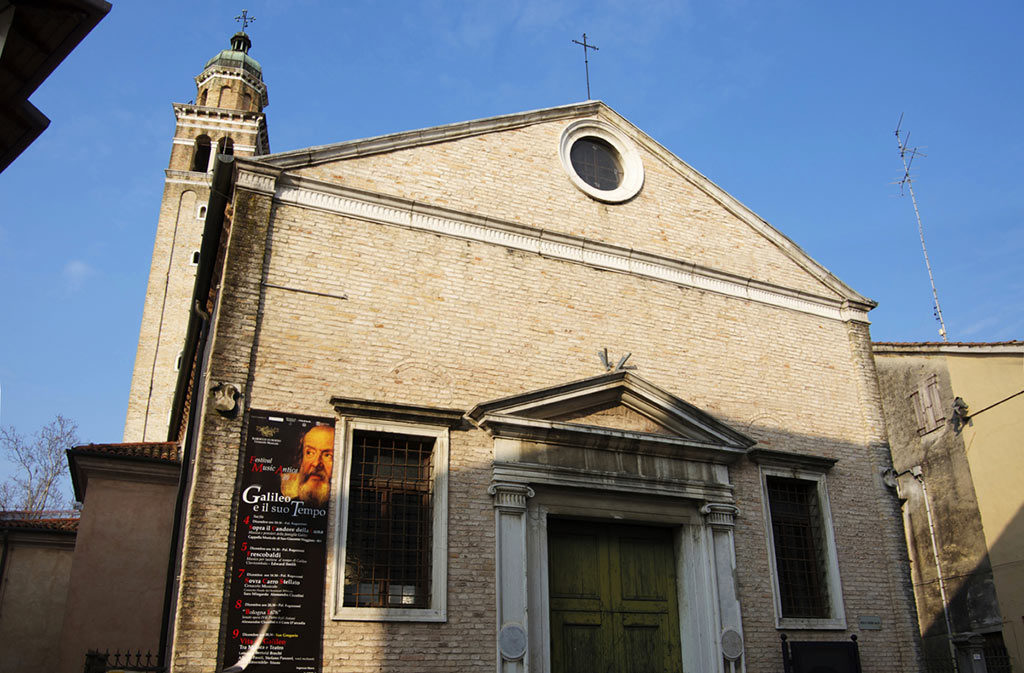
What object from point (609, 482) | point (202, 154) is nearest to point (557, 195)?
point (609, 482)

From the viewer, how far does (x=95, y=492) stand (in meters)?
13.7

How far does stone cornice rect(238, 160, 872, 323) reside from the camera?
10875 millimetres

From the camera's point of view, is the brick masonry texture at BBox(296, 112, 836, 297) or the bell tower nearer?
the brick masonry texture at BBox(296, 112, 836, 297)

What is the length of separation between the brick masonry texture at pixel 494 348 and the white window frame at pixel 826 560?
0.42 ft

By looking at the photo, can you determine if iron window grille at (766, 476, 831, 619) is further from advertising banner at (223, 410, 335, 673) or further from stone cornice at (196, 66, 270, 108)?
stone cornice at (196, 66, 270, 108)

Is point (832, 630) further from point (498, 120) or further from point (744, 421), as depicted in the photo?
point (498, 120)

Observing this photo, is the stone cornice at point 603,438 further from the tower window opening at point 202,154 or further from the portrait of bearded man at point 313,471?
the tower window opening at point 202,154

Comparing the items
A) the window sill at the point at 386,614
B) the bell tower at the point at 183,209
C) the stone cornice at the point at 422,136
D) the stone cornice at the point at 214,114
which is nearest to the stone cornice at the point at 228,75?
the bell tower at the point at 183,209

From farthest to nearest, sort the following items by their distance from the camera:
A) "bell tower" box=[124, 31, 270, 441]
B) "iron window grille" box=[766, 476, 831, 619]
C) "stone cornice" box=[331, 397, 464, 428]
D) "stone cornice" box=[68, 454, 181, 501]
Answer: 1. "bell tower" box=[124, 31, 270, 441]
2. "stone cornice" box=[68, 454, 181, 501]
3. "iron window grille" box=[766, 476, 831, 619]
4. "stone cornice" box=[331, 397, 464, 428]

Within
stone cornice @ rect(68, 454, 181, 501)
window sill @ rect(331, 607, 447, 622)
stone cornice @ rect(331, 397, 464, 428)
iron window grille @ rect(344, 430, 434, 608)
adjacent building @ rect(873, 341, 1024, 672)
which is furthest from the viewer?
adjacent building @ rect(873, 341, 1024, 672)

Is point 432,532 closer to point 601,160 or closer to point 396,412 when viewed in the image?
point 396,412

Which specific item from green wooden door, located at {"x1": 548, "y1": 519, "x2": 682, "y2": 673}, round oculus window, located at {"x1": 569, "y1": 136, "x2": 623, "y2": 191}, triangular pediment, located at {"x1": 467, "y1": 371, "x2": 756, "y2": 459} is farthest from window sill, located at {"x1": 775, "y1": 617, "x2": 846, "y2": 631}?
round oculus window, located at {"x1": 569, "y1": 136, "x2": 623, "y2": 191}

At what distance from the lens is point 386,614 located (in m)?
9.27

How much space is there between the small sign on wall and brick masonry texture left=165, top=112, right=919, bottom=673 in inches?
3.0
